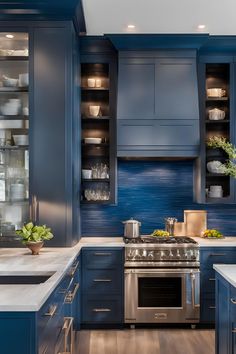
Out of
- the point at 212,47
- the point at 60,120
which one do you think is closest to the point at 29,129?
the point at 60,120

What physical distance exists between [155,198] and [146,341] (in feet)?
5.58

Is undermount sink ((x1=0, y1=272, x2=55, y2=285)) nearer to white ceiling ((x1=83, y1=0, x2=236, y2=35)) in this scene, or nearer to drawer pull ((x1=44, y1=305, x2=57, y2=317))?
drawer pull ((x1=44, y1=305, x2=57, y2=317))

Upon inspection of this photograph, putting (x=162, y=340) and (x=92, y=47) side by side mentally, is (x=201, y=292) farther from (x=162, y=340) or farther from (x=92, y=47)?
(x=92, y=47)

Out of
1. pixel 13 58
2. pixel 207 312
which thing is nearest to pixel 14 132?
pixel 13 58

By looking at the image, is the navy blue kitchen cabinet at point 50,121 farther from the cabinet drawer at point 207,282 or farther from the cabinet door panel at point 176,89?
the cabinet drawer at point 207,282

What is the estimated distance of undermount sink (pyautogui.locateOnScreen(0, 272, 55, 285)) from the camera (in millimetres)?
2668

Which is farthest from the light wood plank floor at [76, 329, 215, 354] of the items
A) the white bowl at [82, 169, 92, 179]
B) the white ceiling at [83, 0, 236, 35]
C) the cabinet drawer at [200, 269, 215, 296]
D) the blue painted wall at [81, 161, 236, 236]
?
the white ceiling at [83, 0, 236, 35]

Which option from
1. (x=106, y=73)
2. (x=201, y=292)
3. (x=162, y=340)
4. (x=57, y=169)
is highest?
(x=106, y=73)

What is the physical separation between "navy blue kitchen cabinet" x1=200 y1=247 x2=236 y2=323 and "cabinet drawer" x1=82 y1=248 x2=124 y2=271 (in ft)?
2.83

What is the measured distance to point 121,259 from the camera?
4305 millimetres

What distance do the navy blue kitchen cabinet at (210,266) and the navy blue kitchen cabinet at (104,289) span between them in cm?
84

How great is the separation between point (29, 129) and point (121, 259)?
1625 mm

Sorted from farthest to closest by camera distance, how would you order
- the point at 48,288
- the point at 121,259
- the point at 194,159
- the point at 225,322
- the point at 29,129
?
1. the point at 194,159
2. the point at 121,259
3. the point at 29,129
4. the point at 225,322
5. the point at 48,288

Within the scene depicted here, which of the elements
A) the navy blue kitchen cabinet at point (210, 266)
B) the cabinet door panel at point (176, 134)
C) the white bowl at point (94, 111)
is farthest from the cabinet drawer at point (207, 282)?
the white bowl at point (94, 111)
